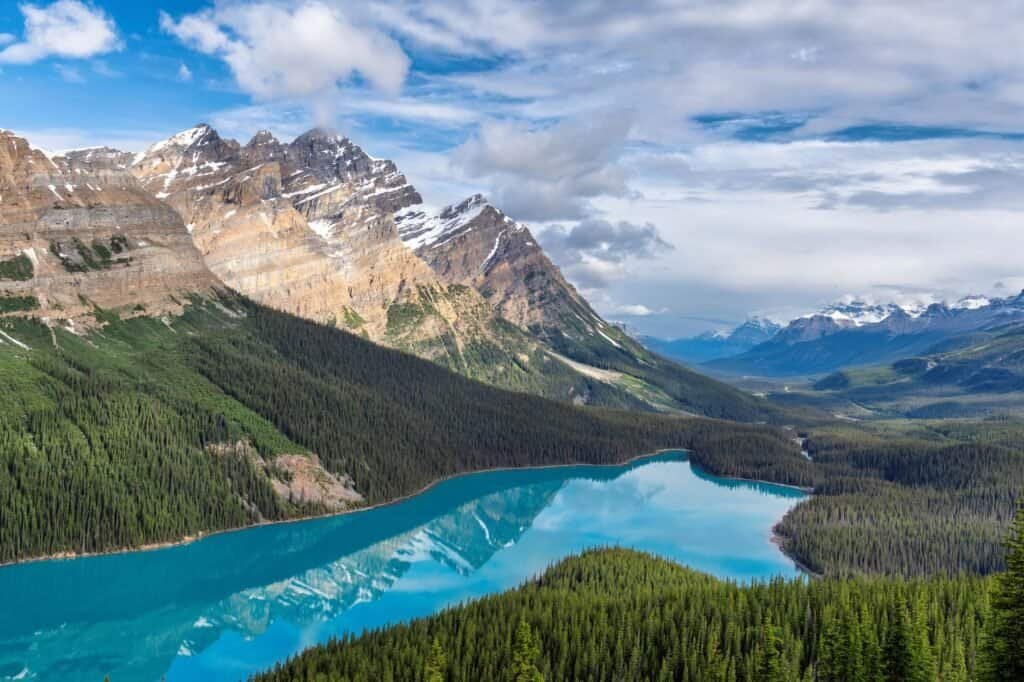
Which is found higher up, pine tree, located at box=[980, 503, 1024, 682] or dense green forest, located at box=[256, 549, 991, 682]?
pine tree, located at box=[980, 503, 1024, 682]

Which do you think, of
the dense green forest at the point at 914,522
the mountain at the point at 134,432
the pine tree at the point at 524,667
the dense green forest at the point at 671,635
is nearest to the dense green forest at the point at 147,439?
the mountain at the point at 134,432

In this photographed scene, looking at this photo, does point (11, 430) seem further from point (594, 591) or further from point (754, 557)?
point (754, 557)

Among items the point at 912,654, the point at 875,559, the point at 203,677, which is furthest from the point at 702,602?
the point at 875,559

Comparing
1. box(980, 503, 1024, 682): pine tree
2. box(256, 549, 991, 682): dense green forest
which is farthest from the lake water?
box(980, 503, 1024, 682): pine tree

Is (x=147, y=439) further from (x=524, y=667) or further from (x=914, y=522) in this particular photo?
(x=914, y=522)

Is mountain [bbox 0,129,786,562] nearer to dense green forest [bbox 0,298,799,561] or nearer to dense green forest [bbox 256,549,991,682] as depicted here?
dense green forest [bbox 0,298,799,561]

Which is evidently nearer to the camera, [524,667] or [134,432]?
[524,667]

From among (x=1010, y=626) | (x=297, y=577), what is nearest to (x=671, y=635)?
(x=1010, y=626)
